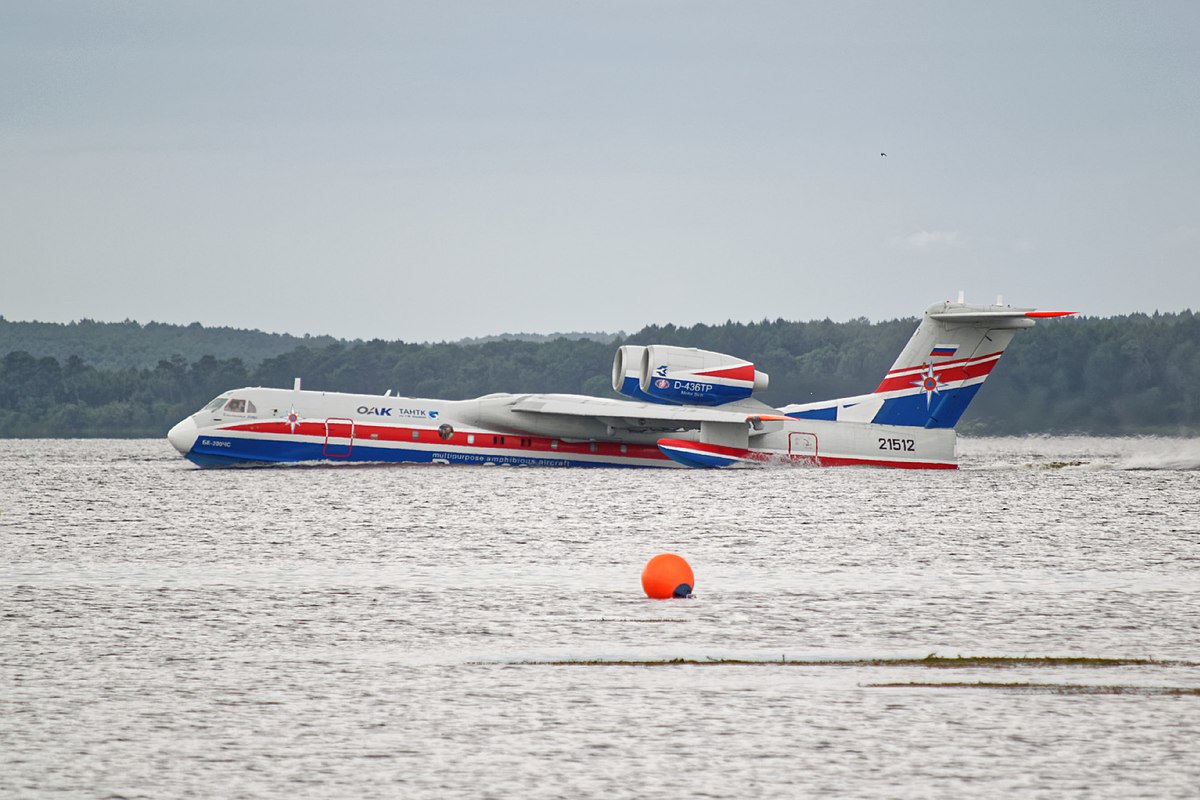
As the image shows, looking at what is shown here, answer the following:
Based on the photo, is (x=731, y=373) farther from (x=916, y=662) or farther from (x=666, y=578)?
(x=916, y=662)

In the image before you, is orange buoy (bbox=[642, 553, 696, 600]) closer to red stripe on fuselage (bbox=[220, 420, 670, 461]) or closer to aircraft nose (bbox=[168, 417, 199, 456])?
red stripe on fuselage (bbox=[220, 420, 670, 461])

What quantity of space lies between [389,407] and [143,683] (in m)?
39.2

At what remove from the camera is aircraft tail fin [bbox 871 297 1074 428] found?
167 feet

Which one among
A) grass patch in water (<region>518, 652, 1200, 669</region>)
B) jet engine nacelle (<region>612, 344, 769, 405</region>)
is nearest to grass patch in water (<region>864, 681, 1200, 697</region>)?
grass patch in water (<region>518, 652, 1200, 669</region>)

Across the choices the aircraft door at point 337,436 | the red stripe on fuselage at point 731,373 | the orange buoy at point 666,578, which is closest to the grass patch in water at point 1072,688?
the orange buoy at point 666,578

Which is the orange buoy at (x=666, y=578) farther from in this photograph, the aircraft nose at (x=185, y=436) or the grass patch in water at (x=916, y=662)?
the aircraft nose at (x=185, y=436)

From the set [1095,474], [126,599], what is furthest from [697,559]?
[1095,474]

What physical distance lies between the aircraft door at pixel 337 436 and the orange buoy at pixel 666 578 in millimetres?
33277

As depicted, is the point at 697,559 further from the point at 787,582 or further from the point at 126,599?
the point at 126,599

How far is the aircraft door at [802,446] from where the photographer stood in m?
52.0

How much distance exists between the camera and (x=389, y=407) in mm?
50031

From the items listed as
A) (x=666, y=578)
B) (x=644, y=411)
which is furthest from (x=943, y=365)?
(x=666, y=578)

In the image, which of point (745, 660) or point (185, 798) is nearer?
point (185, 798)

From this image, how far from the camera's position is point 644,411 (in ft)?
168
